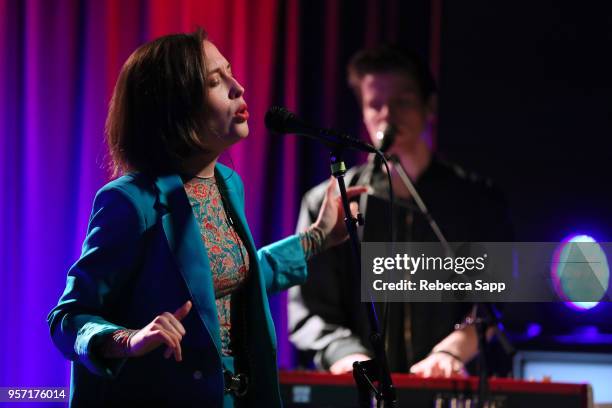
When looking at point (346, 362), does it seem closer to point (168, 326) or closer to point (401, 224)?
point (401, 224)

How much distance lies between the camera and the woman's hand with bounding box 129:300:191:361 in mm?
1408

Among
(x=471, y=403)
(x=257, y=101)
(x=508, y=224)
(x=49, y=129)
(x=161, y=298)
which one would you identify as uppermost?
(x=257, y=101)

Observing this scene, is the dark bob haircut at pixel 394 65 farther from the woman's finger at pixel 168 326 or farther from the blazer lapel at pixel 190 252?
the woman's finger at pixel 168 326

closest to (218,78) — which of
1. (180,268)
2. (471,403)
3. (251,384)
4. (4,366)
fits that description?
(180,268)

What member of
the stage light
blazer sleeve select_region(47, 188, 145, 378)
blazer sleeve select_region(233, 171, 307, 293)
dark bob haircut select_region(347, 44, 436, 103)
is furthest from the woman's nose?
blazer sleeve select_region(47, 188, 145, 378)

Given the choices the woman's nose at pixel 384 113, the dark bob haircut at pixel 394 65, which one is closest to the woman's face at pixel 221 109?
the woman's nose at pixel 384 113

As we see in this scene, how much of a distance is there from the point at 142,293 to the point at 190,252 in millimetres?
126

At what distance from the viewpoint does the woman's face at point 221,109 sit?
181 cm

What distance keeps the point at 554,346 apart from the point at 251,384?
5.33 feet

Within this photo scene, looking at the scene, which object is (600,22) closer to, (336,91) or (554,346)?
(336,91)

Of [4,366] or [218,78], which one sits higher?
[218,78]

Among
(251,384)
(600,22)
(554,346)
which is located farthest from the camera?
(600,22)

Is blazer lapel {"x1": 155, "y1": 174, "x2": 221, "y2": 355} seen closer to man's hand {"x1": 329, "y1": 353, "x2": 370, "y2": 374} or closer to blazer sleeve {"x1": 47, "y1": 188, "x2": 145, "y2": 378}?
blazer sleeve {"x1": 47, "y1": 188, "x2": 145, "y2": 378}

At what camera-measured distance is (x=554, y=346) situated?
3.01 metres
